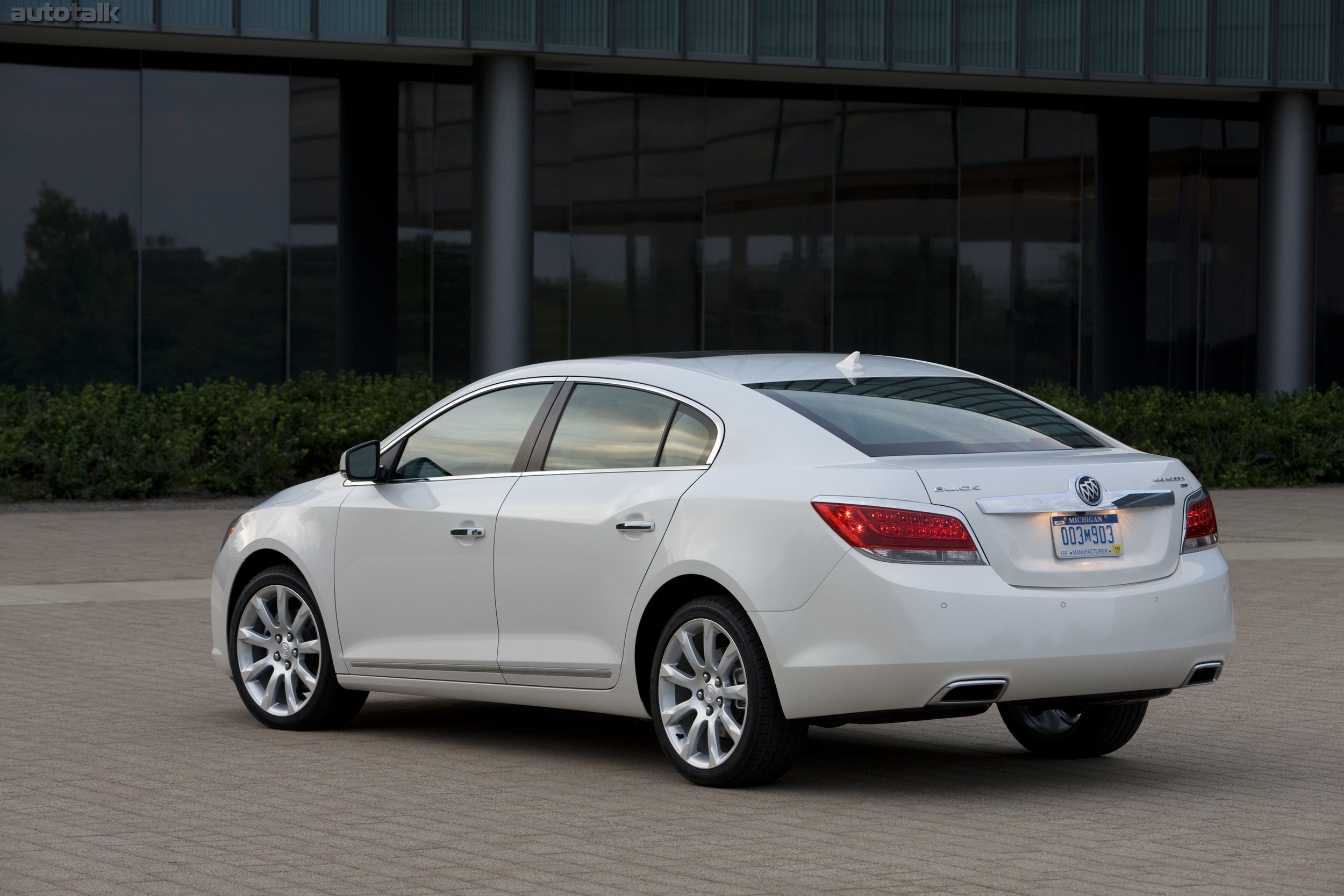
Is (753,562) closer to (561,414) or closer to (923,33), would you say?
(561,414)

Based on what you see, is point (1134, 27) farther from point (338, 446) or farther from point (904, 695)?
point (904, 695)

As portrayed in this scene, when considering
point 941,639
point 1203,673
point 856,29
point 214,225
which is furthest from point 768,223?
point 941,639

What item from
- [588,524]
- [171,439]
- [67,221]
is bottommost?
[171,439]

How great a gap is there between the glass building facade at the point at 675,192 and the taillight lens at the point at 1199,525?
19.3 m

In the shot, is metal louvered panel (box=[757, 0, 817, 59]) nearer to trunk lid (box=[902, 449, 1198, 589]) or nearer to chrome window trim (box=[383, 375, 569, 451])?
chrome window trim (box=[383, 375, 569, 451])

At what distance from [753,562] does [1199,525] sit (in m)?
1.64

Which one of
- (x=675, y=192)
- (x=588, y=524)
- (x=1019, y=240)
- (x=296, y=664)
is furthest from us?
(x=1019, y=240)

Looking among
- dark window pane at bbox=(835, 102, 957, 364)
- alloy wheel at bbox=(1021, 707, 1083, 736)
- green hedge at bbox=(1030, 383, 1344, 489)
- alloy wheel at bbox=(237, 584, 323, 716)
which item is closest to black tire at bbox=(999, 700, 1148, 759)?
alloy wheel at bbox=(1021, 707, 1083, 736)

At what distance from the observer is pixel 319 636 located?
338 inches

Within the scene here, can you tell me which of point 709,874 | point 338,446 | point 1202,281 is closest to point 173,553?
point 338,446

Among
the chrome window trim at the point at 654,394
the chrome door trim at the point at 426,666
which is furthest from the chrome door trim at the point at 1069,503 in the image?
the chrome door trim at the point at 426,666

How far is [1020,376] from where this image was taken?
32625mm

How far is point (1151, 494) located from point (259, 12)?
20197 mm

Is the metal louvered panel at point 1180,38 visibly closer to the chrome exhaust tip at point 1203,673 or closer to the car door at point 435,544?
the car door at point 435,544
